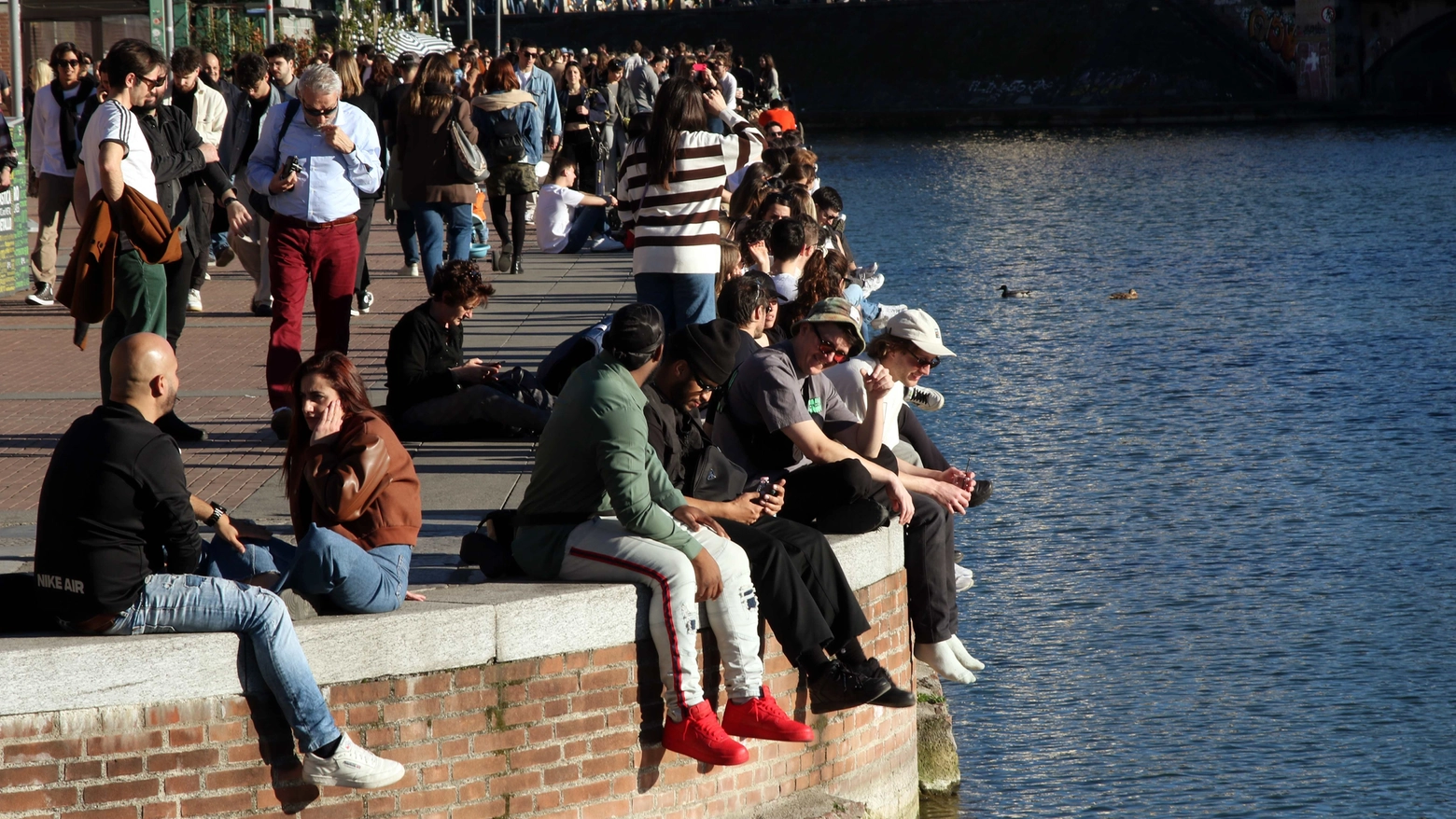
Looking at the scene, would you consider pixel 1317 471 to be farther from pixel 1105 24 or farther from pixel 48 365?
pixel 1105 24

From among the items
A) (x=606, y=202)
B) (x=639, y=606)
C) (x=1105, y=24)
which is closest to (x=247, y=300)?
(x=606, y=202)

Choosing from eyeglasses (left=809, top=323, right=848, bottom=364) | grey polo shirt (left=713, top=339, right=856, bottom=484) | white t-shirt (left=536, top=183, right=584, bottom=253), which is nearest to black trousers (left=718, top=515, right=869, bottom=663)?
grey polo shirt (left=713, top=339, right=856, bottom=484)

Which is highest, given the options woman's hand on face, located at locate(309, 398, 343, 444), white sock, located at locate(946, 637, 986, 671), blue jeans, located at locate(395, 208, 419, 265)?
woman's hand on face, located at locate(309, 398, 343, 444)

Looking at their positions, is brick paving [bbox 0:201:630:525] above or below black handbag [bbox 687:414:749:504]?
below

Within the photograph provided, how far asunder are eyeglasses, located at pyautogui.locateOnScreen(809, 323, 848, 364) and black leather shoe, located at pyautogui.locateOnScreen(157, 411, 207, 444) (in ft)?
11.4

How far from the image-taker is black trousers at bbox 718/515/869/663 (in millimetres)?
5508

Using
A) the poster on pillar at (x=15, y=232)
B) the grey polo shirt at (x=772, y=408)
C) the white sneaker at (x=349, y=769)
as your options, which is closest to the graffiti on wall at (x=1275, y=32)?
the poster on pillar at (x=15, y=232)

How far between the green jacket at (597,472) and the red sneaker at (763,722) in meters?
0.49

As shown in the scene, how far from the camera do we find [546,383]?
8.52 metres

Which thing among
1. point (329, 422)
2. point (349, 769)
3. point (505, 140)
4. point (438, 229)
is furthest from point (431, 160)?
point (349, 769)

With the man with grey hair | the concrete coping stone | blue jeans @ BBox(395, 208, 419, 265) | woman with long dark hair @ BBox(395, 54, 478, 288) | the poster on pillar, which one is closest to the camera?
the concrete coping stone

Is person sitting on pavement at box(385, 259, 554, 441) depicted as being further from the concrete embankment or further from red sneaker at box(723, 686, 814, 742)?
red sneaker at box(723, 686, 814, 742)

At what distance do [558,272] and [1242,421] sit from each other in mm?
5898

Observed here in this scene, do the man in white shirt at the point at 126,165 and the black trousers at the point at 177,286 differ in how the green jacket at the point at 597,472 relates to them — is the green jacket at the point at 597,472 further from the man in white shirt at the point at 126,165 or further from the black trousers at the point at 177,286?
the black trousers at the point at 177,286
